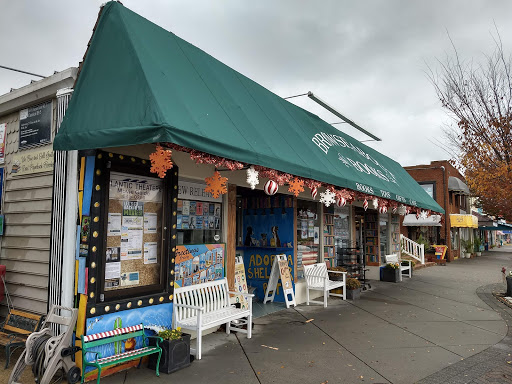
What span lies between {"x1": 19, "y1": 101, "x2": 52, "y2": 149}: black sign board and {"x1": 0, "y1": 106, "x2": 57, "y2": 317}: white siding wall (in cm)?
21

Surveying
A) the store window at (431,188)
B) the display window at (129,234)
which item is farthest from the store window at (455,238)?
the display window at (129,234)

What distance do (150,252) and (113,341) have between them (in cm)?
129

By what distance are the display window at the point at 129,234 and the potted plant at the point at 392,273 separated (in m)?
9.97

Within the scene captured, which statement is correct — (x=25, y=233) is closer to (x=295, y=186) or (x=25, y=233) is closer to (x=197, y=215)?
(x=197, y=215)

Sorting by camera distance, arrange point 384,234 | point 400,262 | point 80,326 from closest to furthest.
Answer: point 80,326
point 400,262
point 384,234

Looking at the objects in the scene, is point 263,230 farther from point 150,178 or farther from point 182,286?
point 150,178

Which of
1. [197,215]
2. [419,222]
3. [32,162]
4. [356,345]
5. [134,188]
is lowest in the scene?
[356,345]

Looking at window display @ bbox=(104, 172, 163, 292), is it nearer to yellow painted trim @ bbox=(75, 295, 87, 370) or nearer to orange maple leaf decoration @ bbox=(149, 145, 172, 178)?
yellow painted trim @ bbox=(75, 295, 87, 370)

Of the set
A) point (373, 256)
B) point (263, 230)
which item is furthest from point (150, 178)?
point (373, 256)

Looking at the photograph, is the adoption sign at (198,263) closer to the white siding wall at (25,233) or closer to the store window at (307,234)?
the white siding wall at (25,233)

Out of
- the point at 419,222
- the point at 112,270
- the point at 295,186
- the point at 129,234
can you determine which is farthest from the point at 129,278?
the point at 419,222

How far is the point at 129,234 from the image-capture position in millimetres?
5023

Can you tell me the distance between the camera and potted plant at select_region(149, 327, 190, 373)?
468cm

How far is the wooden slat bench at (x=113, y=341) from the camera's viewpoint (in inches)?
161
